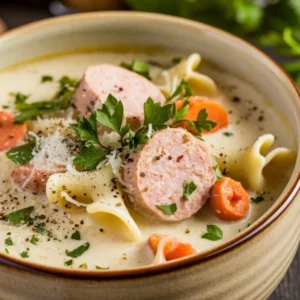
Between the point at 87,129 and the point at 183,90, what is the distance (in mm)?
696

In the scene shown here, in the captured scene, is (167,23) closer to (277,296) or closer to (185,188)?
(185,188)

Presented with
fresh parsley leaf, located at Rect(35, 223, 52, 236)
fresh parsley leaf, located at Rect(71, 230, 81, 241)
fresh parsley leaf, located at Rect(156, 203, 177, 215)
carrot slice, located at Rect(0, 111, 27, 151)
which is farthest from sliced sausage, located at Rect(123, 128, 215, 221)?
carrot slice, located at Rect(0, 111, 27, 151)

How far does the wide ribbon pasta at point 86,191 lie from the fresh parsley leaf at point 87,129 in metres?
0.14

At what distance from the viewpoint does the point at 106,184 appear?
104 inches

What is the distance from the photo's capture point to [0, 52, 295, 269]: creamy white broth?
2.49 m

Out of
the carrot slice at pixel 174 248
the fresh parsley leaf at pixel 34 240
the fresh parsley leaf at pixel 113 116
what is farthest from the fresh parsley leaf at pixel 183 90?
the fresh parsley leaf at pixel 34 240

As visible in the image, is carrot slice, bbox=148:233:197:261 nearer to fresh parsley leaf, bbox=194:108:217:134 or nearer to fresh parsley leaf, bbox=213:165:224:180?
fresh parsley leaf, bbox=213:165:224:180

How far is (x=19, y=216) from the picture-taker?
266cm

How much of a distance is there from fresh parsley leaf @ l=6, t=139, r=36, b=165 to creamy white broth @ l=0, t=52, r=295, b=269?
67 millimetres

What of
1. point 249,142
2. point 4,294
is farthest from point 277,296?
point 4,294

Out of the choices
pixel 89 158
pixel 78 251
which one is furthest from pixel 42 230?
pixel 89 158

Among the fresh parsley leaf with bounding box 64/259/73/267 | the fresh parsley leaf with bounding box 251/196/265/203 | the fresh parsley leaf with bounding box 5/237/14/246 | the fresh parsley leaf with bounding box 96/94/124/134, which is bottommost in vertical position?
the fresh parsley leaf with bounding box 5/237/14/246

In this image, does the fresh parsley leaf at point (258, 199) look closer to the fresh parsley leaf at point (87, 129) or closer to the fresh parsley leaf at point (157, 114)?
the fresh parsley leaf at point (157, 114)

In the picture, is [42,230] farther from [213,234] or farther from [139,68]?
[139,68]
